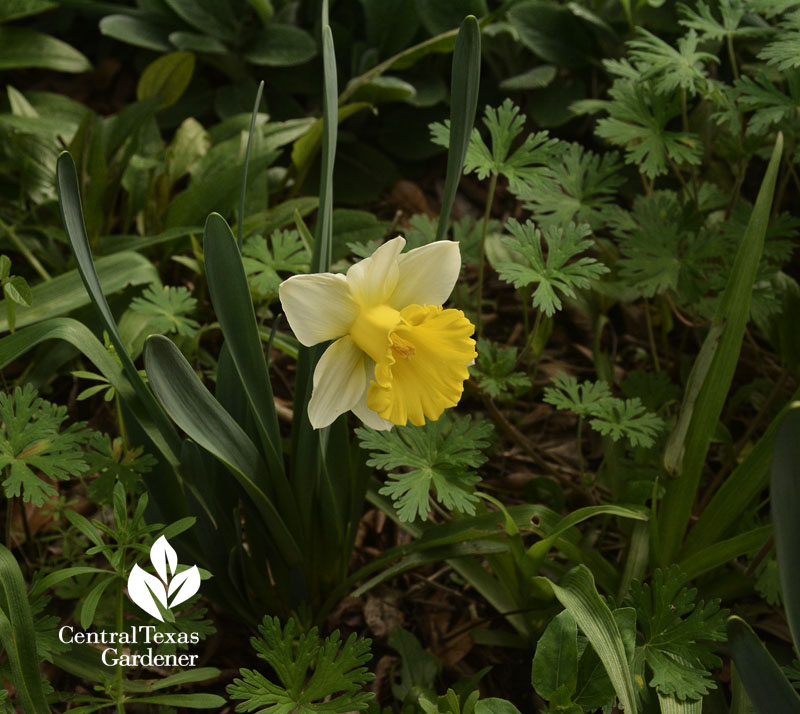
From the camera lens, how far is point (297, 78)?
2285 millimetres

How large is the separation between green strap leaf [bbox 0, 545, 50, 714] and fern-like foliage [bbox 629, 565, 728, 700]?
834 mm

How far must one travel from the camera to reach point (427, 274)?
110 centimetres

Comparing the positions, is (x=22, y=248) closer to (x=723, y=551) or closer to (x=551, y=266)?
(x=551, y=266)

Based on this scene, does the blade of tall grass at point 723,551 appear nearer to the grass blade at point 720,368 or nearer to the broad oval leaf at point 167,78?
the grass blade at point 720,368

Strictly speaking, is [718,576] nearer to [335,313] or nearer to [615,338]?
[615,338]

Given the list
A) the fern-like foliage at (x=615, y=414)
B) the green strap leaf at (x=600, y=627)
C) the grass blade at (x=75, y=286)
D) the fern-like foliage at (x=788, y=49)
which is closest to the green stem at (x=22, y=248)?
the grass blade at (x=75, y=286)

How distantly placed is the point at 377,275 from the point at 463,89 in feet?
0.97

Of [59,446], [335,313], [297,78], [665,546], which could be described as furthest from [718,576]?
[297,78]

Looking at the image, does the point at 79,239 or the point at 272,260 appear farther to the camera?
the point at 272,260

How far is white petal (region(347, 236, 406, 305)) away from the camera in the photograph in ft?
3.42

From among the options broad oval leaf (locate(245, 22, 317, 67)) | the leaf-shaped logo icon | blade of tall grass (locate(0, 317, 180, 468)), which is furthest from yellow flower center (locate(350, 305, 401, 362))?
broad oval leaf (locate(245, 22, 317, 67))

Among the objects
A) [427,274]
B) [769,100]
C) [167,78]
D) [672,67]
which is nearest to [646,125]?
[672,67]

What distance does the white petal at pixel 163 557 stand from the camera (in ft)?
3.82

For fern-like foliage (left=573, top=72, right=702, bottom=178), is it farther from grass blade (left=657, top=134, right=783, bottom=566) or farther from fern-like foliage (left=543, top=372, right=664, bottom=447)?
fern-like foliage (left=543, top=372, right=664, bottom=447)
